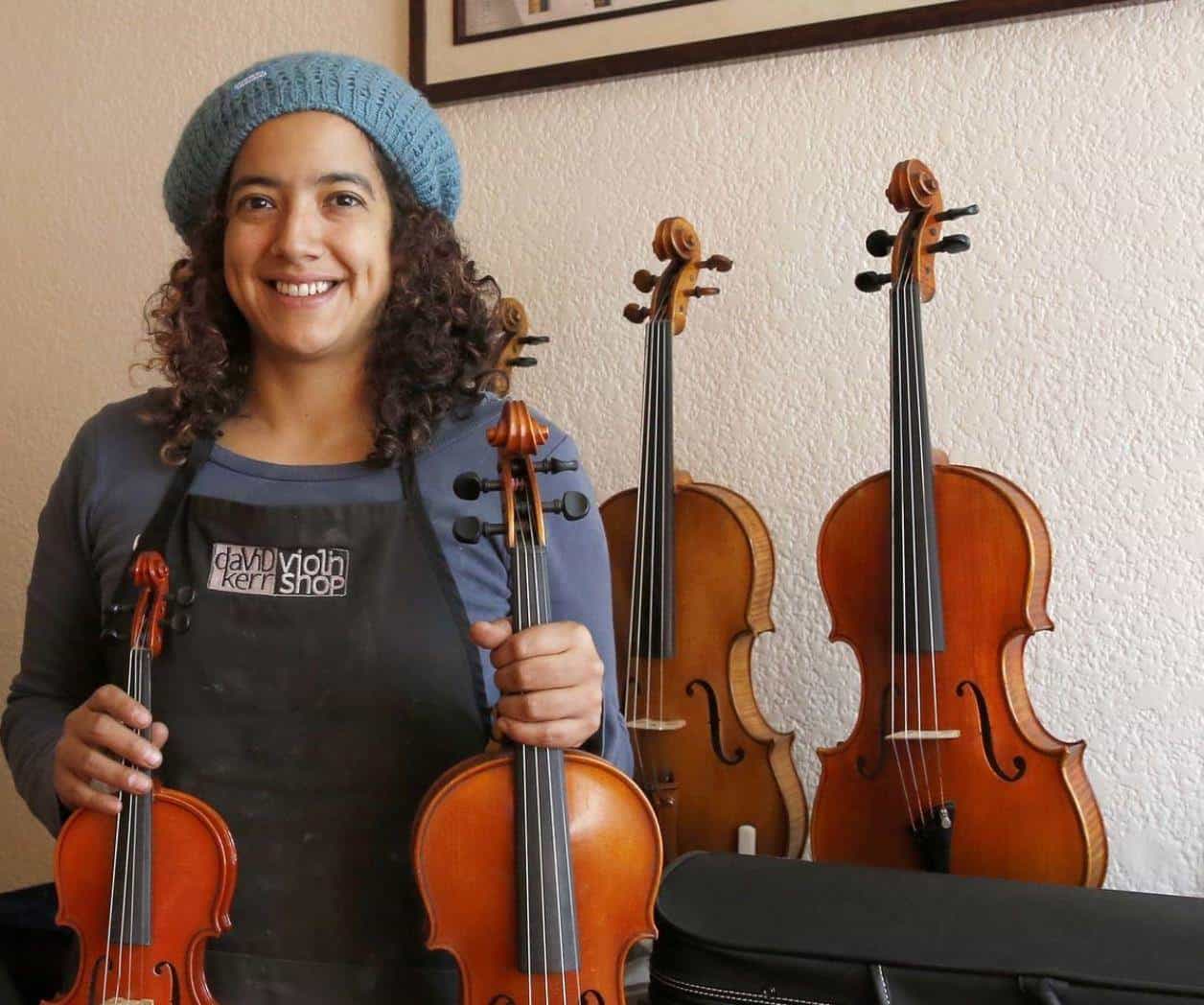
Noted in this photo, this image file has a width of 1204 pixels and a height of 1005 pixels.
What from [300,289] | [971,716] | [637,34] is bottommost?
[971,716]

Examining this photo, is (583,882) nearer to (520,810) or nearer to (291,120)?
(520,810)

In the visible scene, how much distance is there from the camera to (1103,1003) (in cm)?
89

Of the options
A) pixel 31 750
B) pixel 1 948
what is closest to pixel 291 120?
pixel 31 750

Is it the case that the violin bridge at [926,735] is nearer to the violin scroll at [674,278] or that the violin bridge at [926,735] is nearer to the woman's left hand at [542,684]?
the woman's left hand at [542,684]

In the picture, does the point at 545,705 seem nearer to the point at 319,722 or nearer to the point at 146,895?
the point at 319,722

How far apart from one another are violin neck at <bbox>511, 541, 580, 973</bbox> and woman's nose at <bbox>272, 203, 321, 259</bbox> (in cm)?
50

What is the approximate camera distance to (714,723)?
1.39m

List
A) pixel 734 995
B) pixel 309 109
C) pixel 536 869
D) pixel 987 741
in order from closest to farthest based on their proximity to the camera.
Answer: pixel 536 869 < pixel 734 995 < pixel 309 109 < pixel 987 741

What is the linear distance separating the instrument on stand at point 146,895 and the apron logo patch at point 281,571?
0.20 m

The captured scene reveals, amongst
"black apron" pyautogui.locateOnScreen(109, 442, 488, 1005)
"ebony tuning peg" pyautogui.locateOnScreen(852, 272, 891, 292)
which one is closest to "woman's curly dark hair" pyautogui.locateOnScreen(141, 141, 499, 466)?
"black apron" pyautogui.locateOnScreen(109, 442, 488, 1005)

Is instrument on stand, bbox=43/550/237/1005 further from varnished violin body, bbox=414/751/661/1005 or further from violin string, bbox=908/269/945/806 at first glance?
violin string, bbox=908/269/945/806

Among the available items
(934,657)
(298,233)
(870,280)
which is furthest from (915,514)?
(298,233)

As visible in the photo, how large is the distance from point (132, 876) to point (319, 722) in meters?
0.20

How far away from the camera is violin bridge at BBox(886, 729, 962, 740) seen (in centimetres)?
121
